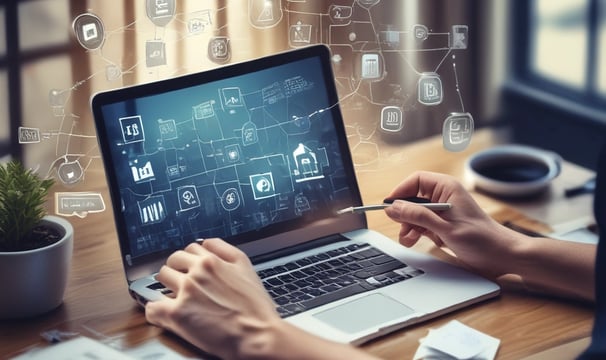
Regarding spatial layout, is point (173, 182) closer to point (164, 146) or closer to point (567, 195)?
point (164, 146)

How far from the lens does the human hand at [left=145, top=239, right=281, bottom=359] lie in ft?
3.78

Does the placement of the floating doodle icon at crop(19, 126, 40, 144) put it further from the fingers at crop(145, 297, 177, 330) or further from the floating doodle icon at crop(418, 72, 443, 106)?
the floating doodle icon at crop(418, 72, 443, 106)

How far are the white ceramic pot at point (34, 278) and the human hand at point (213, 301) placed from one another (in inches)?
5.6

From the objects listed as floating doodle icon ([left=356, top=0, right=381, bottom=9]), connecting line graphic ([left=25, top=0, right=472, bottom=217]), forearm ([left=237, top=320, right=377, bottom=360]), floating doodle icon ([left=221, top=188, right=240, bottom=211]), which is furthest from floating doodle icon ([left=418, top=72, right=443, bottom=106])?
forearm ([left=237, top=320, right=377, bottom=360])

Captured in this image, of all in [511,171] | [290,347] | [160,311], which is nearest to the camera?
[290,347]

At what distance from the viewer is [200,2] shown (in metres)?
1.47

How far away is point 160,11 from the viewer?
146 centimetres

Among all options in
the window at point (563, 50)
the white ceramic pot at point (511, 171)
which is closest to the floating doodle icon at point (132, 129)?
the white ceramic pot at point (511, 171)

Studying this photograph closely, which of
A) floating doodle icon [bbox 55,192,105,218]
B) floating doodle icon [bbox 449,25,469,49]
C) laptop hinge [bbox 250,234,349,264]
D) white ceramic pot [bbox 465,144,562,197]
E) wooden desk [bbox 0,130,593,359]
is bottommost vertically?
wooden desk [bbox 0,130,593,359]

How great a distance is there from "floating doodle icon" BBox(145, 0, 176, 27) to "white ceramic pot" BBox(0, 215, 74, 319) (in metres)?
0.35

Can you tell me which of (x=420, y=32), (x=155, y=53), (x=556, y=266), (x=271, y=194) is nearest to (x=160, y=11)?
(x=155, y=53)

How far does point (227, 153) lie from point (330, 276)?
23 centimetres

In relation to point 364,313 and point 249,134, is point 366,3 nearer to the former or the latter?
point 249,134

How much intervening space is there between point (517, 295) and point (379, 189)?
0.33 meters
